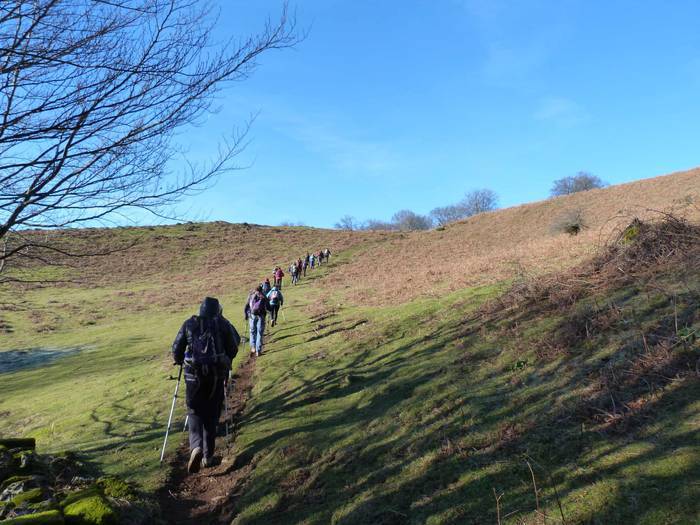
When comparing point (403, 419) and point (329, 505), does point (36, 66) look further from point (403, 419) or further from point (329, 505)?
point (403, 419)

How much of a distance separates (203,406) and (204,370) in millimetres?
555

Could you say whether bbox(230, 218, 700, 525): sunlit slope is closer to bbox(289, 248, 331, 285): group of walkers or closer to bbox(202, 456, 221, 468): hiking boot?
bbox(202, 456, 221, 468): hiking boot

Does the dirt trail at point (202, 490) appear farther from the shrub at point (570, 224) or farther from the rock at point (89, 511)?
the shrub at point (570, 224)

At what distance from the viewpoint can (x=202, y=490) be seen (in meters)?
5.96

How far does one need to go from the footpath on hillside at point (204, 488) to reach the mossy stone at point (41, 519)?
4.71 feet

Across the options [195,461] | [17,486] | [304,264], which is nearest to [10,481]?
[17,486]

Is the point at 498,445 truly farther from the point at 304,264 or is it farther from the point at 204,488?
the point at 304,264

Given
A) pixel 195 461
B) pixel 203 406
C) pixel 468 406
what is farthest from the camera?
pixel 203 406

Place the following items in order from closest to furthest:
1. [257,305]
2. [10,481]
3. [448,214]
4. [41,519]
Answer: [41,519], [10,481], [257,305], [448,214]

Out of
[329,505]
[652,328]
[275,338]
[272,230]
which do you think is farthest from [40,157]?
[272,230]

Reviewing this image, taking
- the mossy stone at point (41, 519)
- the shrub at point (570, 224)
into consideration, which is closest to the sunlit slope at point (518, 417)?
the mossy stone at point (41, 519)

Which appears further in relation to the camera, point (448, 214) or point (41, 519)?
point (448, 214)

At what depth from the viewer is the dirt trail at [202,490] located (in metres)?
5.27

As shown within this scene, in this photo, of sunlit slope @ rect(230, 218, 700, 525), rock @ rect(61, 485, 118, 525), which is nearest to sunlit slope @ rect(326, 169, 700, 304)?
sunlit slope @ rect(230, 218, 700, 525)
